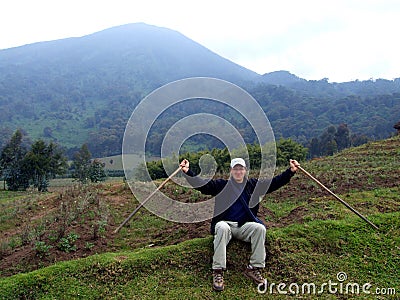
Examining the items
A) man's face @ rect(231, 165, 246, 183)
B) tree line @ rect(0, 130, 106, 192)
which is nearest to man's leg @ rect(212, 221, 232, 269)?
man's face @ rect(231, 165, 246, 183)

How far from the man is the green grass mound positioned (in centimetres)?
32

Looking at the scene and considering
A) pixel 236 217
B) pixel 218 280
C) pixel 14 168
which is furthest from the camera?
pixel 14 168

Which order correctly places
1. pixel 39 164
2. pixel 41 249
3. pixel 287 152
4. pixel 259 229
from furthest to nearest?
pixel 39 164 < pixel 287 152 < pixel 41 249 < pixel 259 229

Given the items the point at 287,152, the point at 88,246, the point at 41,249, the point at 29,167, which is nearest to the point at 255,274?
the point at 88,246

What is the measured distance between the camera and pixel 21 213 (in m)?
13.3

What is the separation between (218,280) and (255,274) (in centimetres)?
67

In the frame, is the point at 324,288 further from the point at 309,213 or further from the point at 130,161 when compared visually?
the point at 130,161

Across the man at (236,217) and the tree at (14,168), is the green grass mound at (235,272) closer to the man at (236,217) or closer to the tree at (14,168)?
the man at (236,217)

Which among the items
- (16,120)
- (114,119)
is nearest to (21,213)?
(114,119)

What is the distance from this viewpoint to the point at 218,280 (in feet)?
19.9

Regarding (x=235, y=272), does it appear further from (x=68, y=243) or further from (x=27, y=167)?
(x=27, y=167)

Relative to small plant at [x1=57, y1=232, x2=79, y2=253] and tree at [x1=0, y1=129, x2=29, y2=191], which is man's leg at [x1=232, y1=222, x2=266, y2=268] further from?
tree at [x1=0, y1=129, x2=29, y2=191]

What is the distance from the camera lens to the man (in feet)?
20.0

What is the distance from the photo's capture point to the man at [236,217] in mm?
→ 6102
